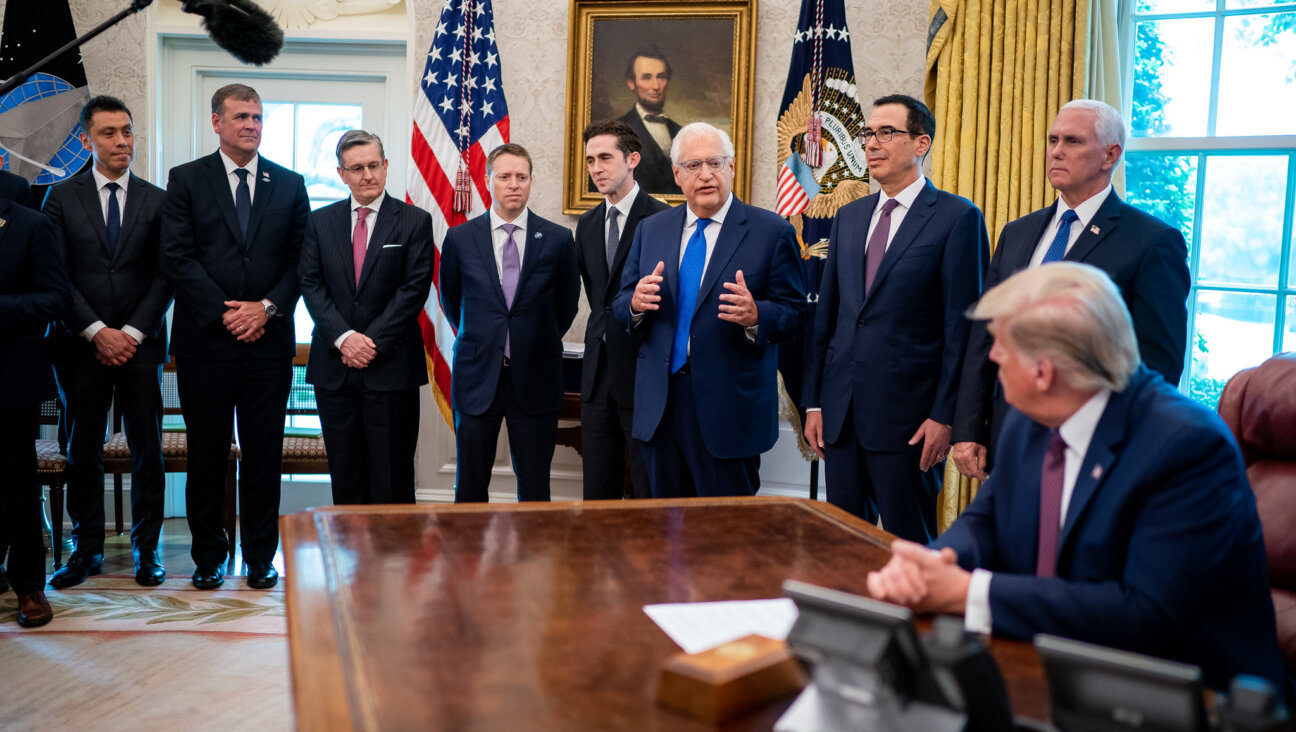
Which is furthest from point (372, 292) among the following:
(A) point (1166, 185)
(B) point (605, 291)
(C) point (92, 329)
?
(A) point (1166, 185)

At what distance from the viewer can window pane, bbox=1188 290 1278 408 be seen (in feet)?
13.6

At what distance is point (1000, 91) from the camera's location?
4.29 meters

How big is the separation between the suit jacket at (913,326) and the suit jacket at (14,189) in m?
3.03

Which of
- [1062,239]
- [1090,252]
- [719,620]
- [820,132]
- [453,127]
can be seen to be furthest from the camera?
[453,127]

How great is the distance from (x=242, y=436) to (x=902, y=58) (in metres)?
3.30

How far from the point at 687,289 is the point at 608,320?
656 millimetres

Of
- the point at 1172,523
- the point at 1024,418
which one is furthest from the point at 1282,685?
the point at 1024,418

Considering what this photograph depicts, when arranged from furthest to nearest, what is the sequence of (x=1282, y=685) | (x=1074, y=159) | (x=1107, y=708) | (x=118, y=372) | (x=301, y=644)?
1. (x=118, y=372)
2. (x=1074, y=159)
3. (x=1282, y=685)
4. (x=301, y=644)
5. (x=1107, y=708)

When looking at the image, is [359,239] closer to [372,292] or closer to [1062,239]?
[372,292]

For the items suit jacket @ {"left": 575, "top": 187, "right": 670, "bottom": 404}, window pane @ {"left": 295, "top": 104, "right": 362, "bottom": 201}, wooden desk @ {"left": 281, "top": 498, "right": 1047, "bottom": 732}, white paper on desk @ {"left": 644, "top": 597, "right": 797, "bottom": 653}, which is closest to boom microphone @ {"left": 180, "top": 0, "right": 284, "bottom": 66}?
wooden desk @ {"left": 281, "top": 498, "right": 1047, "bottom": 732}

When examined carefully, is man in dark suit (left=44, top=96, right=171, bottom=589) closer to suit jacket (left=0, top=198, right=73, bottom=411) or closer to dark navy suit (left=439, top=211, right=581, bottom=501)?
suit jacket (left=0, top=198, right=73, bottom=411)

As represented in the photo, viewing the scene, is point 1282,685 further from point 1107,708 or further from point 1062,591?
point 1107,708

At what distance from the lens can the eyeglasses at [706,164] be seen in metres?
2.96

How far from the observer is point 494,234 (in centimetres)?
377
